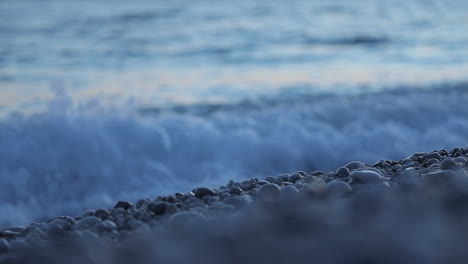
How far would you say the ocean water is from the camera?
6.23m

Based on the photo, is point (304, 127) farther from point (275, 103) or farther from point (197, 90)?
point (197, 90)

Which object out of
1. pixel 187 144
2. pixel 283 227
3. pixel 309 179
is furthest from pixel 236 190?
pixel 187 144

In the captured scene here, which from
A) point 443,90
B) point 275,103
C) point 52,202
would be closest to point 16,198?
point 52,202

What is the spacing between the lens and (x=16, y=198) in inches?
216

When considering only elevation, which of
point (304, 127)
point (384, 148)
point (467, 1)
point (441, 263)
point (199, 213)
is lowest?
point (441, 263)

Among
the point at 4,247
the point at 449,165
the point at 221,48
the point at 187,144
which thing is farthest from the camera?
the point at 221,48

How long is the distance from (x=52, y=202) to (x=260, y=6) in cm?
1275

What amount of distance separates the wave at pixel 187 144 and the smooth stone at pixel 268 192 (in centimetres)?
290

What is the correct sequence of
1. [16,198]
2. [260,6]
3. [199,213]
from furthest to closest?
[260,6] < [16,198] < [199,213]

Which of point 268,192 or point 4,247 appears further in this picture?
point 268,192

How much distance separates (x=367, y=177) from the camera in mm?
2695

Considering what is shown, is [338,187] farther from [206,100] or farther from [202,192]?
[206,100]

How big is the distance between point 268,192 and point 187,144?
4244 millimetres

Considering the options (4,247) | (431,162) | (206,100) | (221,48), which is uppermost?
(221,48)
